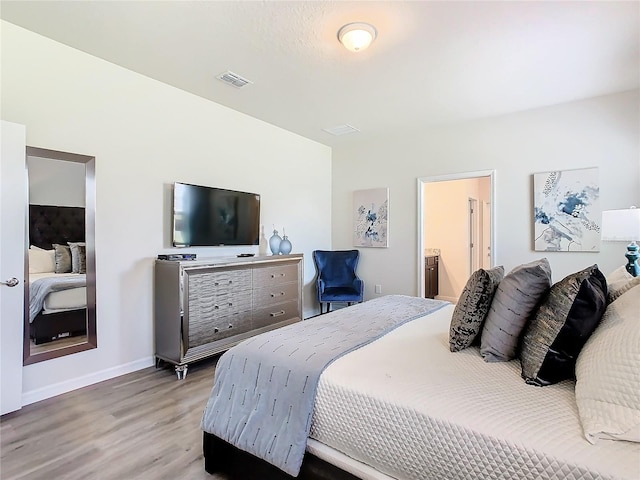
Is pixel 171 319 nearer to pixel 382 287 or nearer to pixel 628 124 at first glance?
pixel 382 287

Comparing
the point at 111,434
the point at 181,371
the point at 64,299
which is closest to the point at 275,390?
the point at 111,434

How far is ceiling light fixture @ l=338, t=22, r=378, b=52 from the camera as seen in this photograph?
7.73ft

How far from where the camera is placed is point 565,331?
128 centimetres

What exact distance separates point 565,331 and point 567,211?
10.1ft

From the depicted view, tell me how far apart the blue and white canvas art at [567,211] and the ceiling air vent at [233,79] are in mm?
3294

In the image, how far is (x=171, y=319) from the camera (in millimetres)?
3010

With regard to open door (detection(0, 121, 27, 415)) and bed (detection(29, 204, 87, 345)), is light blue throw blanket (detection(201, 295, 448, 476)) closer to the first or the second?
open door (detection(0, 121, 27, 415))

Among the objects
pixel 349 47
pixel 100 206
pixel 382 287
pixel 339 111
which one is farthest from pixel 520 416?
pixel 382 287

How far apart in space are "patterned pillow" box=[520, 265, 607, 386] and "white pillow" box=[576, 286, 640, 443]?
0.04 meters

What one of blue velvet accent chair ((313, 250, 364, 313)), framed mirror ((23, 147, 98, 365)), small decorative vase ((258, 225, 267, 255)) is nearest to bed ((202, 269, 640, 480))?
framed mirror ((23, 147, 98, 365))

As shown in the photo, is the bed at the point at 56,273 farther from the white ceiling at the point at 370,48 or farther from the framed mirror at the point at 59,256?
the white ceiling at the point at 370,48

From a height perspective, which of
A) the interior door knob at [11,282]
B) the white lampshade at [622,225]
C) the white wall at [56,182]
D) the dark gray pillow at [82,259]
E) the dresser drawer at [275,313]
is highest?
the white wall at [56,182]

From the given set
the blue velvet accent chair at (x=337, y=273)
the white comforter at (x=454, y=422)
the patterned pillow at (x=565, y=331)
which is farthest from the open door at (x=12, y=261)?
the blue velvet accent chair at (x=337, y=273)

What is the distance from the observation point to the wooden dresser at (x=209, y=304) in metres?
2.95
